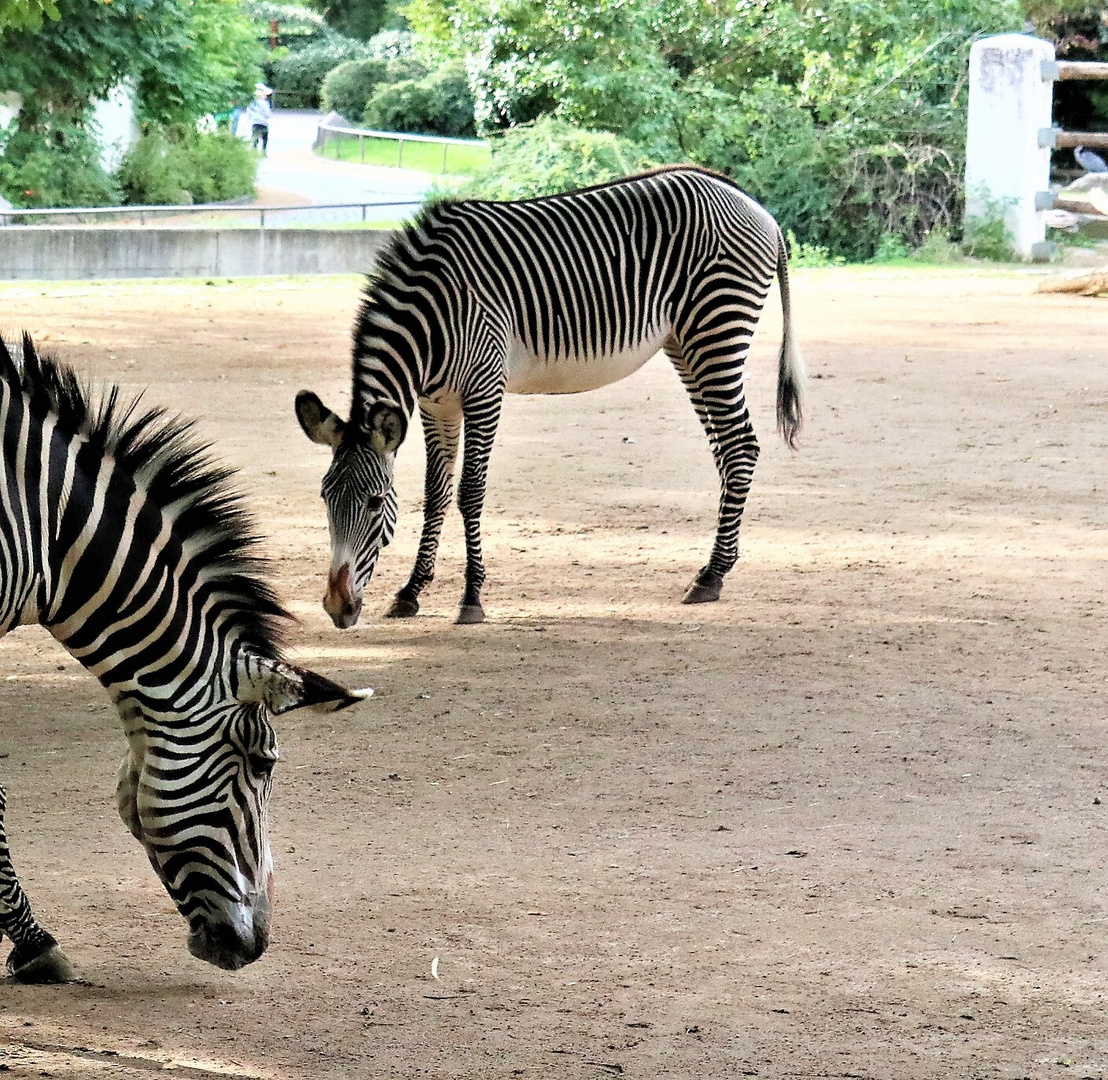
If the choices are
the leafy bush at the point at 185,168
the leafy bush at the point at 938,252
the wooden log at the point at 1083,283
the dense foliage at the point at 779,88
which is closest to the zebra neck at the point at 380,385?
the wooden log at the point at 1083,283

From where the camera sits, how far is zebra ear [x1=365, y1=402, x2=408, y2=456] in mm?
6707

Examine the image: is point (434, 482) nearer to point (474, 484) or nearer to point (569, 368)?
point (474, 484)

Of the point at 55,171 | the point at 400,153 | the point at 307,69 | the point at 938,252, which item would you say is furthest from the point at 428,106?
the point at 938,252

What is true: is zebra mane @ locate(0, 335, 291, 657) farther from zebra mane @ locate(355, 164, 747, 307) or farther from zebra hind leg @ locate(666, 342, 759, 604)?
zebra hind leg @ locate(666, 342, 759, 604)

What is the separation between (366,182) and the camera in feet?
109

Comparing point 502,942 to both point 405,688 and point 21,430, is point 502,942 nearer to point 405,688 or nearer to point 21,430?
point 21,430

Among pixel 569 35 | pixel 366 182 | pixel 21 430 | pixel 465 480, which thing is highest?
pixel 569 35

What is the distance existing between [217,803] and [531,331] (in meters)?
4.79

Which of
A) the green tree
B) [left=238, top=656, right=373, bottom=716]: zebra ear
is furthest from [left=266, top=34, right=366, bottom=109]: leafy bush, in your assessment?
[left=238, top=656, right=373, bottom=716]: zebra ear

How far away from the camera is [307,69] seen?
181 feet

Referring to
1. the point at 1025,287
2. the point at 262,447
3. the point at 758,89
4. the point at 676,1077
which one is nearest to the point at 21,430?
the point at 676,1077

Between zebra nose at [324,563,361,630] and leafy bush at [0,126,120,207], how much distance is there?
2164 centimetres

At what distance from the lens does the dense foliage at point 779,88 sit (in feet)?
81.7

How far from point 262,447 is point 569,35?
57.5 ft
